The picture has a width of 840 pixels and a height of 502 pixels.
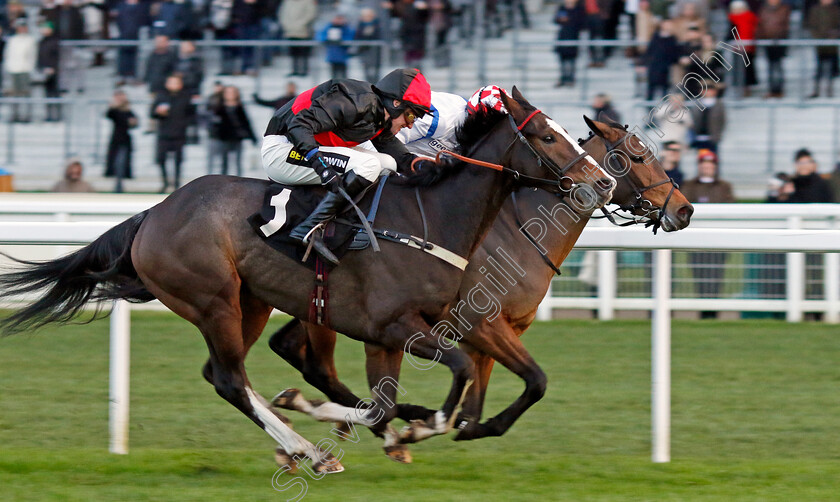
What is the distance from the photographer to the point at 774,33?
31.5 feet

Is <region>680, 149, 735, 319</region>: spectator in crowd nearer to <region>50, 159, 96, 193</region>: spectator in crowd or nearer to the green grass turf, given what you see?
the green grass turf

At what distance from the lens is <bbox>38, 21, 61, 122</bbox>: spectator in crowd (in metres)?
10.6

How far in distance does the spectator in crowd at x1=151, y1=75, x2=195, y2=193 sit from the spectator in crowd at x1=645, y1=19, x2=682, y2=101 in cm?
402

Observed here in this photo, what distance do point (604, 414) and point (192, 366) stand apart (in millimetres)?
2575

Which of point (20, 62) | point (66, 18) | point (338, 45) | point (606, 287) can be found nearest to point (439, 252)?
point (606, 287)

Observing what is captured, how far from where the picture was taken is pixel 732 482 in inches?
157

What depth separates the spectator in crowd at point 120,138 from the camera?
975 cm

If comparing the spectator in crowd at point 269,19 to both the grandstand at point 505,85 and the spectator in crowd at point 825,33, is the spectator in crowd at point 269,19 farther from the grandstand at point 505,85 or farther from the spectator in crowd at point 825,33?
the spectator in crowd at point 825,33

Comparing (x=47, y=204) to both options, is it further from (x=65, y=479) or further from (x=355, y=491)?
(x=355, y=491)

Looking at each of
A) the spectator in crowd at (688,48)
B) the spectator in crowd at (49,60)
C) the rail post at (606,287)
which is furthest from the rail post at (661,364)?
the spectator in crowd at (49,60)

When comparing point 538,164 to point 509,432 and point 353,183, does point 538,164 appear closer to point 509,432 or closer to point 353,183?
point 353,183

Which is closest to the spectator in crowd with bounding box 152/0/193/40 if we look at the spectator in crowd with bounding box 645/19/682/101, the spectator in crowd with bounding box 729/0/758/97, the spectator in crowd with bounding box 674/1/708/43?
the spectator in crowd with bounding box 645/19/682/101

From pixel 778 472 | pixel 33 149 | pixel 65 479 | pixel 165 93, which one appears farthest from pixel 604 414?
pixel 33 149

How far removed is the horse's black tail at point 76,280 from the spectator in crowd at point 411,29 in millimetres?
6208
